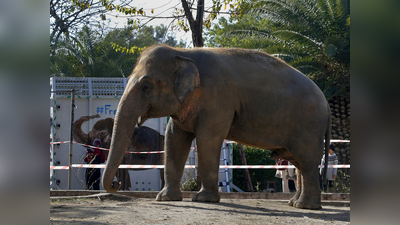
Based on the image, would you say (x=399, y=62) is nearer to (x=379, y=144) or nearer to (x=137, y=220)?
(x=379, y=144)

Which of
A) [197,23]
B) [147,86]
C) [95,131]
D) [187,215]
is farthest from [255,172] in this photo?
[187,215]

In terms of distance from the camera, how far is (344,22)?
16.2 meters

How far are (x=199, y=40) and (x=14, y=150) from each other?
8.20 m

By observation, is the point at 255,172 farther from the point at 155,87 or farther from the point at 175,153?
the point at 155,87

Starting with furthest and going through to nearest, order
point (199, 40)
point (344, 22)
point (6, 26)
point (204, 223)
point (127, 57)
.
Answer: point (127, 57) → point (344, 22) → point (199, 40) → point (204, 223) → point (6, 26)

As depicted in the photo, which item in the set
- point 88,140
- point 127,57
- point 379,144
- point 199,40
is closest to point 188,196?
point 199,40

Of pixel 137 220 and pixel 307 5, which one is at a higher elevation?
pixel 307 5

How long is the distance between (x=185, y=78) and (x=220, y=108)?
68 cm

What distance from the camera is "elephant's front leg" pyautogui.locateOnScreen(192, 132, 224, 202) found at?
237 inches

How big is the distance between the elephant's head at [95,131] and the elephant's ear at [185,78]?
694 centimetres

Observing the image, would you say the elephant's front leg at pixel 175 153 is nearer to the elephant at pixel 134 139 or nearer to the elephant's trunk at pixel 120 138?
the elephant's trunk at pixel 120 138

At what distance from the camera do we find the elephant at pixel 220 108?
19.6ft

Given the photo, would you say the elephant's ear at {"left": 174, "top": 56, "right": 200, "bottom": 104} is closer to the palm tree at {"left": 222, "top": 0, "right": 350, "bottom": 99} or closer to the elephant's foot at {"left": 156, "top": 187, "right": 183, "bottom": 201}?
the elephant's foot at {"left": 156, "top": 187, "right": 183, "bottom": 201}

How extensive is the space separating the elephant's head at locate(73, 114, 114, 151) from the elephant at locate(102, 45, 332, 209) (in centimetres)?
624
